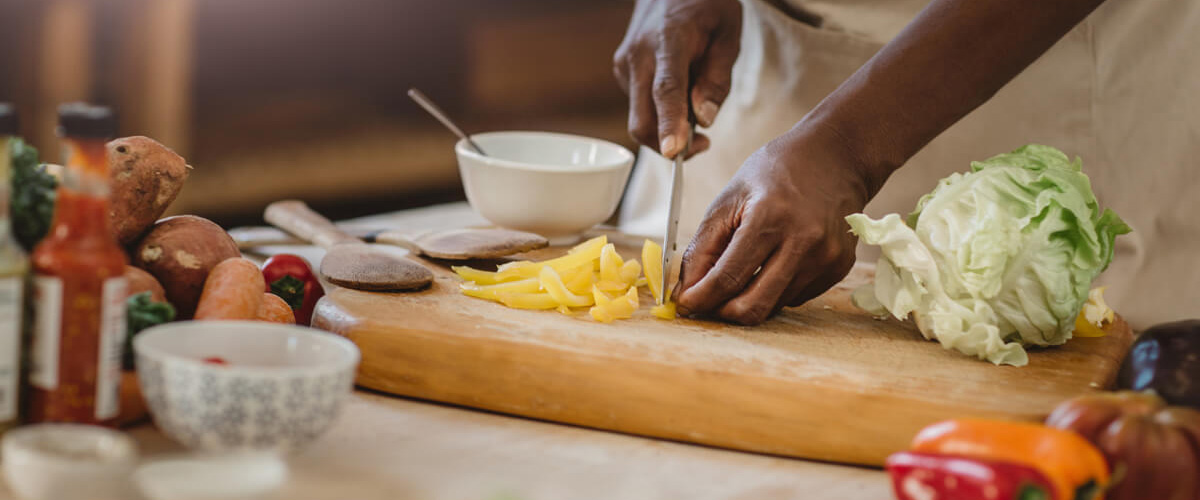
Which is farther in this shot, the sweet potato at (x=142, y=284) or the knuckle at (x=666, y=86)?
the knuckle at (x=666, y=86)

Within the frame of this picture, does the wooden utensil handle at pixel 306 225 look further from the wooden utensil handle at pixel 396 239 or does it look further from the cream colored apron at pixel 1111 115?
the cream colored apron at pixel 1111 115

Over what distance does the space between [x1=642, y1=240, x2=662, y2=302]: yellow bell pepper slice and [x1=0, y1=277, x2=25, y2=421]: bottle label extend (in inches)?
44.6

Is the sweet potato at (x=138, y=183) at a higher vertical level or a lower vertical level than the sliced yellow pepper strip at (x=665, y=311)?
higher

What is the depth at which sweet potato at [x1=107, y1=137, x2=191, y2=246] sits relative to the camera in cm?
163

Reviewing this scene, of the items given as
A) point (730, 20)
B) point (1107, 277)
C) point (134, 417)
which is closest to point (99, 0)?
point (730, 20)

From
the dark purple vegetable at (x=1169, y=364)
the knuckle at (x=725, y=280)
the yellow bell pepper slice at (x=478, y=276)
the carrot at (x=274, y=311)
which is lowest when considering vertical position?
the carrot at (x=274, y=311)

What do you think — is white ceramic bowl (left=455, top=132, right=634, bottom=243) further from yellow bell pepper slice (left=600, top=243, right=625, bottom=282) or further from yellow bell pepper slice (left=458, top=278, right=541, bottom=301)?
yellow bell pepper slice (left=458, top=278, right=541, bottom=301)

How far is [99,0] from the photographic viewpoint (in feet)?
12.5

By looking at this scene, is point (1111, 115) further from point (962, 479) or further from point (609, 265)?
point (962, 479)

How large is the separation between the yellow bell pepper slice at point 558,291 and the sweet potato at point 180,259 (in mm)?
557

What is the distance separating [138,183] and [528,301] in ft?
2.19

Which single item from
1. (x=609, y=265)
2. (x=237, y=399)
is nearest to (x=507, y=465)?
(x=237, y=399)

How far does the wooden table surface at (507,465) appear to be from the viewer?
51.9 inches

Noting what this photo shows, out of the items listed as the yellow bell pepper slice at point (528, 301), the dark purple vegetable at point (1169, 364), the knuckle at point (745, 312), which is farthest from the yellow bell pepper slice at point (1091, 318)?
the yellow bell pepper slice at point (528, 301)
